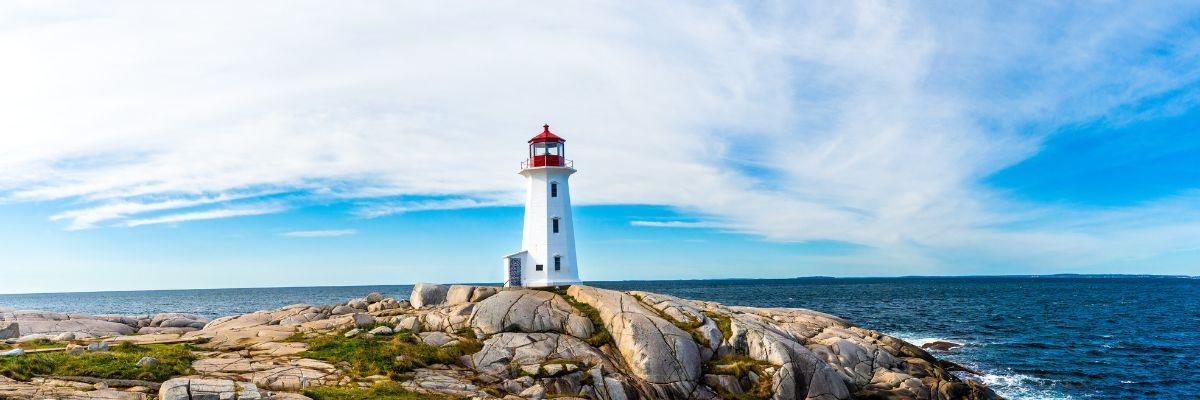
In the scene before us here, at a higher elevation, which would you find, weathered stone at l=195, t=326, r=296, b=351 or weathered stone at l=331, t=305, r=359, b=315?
weathered stone at l=331, t=305, r=359, b=315

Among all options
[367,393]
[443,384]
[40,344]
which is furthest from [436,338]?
[40,344]

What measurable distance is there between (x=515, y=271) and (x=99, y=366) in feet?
64.6

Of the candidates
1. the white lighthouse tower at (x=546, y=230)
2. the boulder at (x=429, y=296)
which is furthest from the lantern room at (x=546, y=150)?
the boulder at (x=429, y=296)

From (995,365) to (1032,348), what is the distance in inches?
341

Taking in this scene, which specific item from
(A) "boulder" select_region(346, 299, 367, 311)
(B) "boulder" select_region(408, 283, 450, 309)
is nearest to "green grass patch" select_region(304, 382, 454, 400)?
(B) "boulder" select_region(408, 283, 450, 309)

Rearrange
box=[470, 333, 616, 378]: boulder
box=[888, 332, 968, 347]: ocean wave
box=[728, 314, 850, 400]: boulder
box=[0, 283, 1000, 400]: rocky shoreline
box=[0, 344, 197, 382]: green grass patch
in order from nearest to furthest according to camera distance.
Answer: box=[0, 344, 197, 382]: green grass patch < box=[0, 283, 1000, 400]: rocky shoreline < box=[470, 333, 616, 378]: boulder < box=[728, 314, 850, 400]: boulder < box=[888, 332, 968, 347]: ocean wave

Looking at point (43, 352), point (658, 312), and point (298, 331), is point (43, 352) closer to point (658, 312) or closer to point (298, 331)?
point (298, 331)

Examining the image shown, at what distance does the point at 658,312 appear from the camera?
29.2m

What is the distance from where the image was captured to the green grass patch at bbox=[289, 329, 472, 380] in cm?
2192

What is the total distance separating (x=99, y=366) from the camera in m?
19.7

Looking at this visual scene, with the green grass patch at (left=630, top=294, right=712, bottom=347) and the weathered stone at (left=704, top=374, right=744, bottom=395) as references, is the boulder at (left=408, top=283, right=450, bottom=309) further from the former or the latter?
the weathered stone at (left=704, top=374, right=744, bottom=395)

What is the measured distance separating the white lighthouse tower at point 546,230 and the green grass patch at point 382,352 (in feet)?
34.2

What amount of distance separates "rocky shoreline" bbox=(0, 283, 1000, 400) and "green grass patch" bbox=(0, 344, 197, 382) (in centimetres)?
7

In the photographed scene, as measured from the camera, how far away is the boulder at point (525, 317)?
27.1 m
